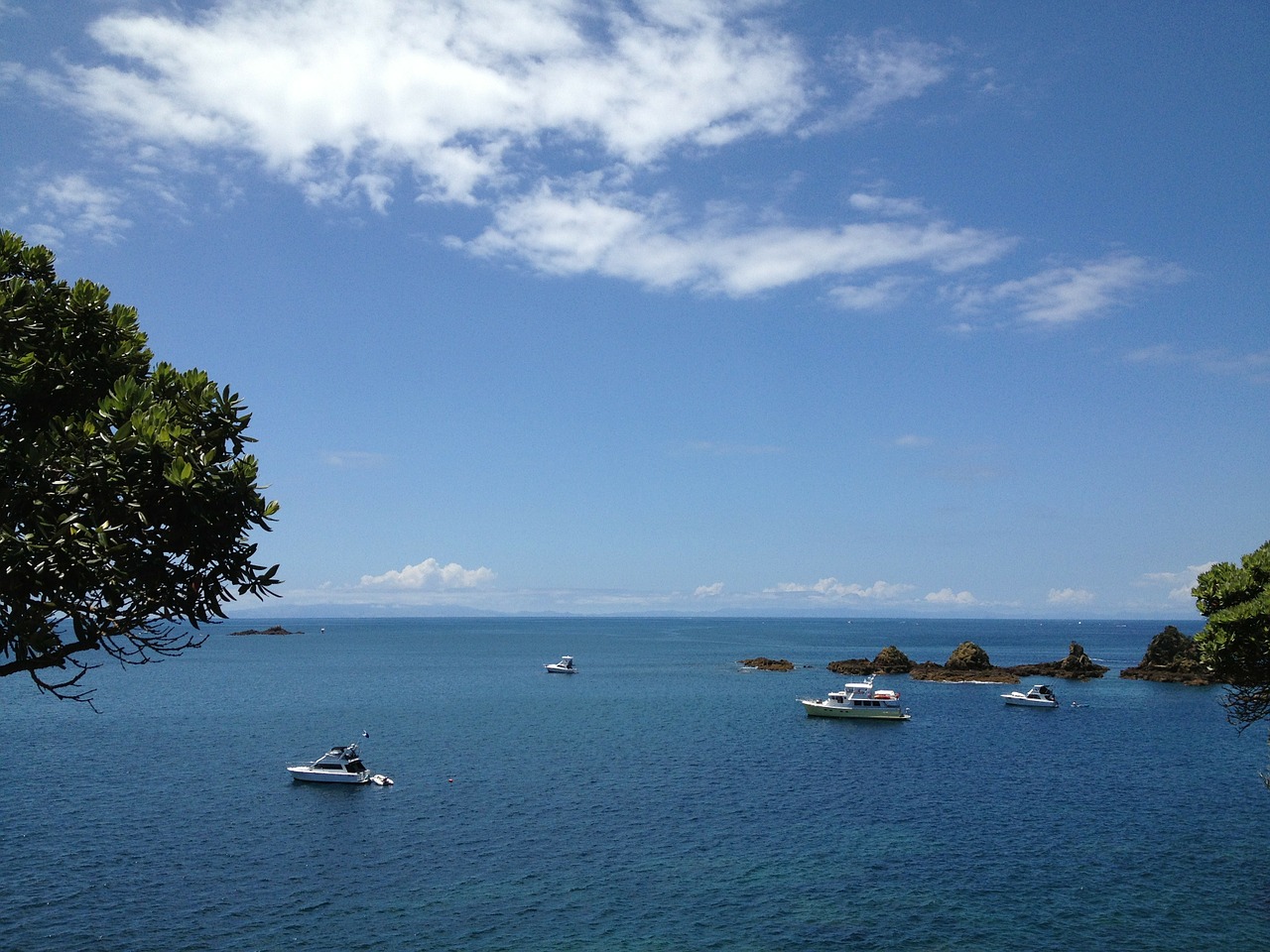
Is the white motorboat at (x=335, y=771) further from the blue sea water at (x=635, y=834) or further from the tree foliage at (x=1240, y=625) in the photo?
the tree foliage at (x=1240, y=625)

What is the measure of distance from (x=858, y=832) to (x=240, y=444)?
45.6m

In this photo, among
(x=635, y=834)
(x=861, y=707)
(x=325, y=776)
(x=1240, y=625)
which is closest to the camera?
(x=1240, y=625)

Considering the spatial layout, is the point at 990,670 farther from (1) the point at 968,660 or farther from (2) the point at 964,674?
(2) the point at 964,674

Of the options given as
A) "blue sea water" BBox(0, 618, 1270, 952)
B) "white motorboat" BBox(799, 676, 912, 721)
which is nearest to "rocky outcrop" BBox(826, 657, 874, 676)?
"white motorboat" BBox(799, 676, 912, 721)

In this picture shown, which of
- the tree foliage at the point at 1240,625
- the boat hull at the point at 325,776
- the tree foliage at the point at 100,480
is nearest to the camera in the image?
the tree foliage at the point at 100,480

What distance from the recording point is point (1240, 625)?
3478 cm

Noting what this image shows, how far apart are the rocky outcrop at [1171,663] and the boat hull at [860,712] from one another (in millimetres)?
72935

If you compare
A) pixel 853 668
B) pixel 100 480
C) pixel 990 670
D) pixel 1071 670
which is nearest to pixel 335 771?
pixel 100 480

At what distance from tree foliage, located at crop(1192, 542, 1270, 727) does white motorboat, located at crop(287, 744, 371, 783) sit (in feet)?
178

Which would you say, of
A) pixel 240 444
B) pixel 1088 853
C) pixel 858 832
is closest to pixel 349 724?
pixel 858 832

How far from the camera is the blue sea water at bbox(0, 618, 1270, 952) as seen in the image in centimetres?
3634

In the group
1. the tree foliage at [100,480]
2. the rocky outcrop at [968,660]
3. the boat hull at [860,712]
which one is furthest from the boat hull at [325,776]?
the rocky outcrop at [968,660]

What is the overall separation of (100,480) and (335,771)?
53008mm

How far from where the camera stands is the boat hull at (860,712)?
96438mm
